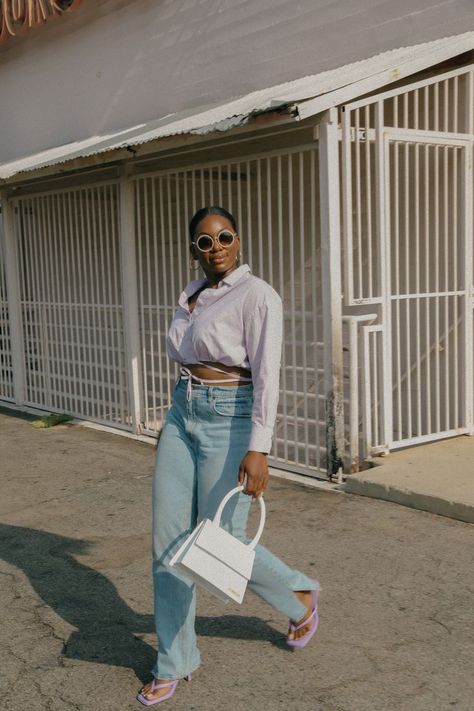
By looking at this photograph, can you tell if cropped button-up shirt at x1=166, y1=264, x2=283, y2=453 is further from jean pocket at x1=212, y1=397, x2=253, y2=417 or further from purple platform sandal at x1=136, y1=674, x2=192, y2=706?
purple platform sandal at x1=136, y1=674, x2=192, y2=706

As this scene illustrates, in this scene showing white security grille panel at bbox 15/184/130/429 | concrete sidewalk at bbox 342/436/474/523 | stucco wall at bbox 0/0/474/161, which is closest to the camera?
concrete sidewalk at bbox 342/436/474/523

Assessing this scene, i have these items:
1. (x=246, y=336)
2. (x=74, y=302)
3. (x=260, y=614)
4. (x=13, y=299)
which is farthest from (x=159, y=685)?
(x=13, y=299)

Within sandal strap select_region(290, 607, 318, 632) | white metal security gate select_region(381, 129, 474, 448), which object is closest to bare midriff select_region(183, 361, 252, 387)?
sandal strap select_region(290, 607, 318, 632)

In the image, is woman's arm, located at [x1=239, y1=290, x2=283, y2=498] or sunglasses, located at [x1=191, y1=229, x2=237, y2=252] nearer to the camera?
woman's arm, located at [x1=239, y1=290, x2=283, y2=498]

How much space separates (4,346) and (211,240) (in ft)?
26.8

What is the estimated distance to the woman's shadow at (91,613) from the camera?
3.81 meters

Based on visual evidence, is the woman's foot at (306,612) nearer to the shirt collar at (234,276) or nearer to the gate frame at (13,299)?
the shirt collar at (234,276)

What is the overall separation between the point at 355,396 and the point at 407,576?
6.47 feet

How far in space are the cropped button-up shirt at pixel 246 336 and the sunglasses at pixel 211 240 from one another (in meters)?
0.12

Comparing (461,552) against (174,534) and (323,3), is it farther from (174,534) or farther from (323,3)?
(323,3)

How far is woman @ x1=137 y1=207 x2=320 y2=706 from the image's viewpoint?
331 cm

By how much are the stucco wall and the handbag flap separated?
16.2ft

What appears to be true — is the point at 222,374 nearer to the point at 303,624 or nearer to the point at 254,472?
the point at 254,472

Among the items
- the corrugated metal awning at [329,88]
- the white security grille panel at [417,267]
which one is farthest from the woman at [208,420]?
the white security grille panel at [417,267]
